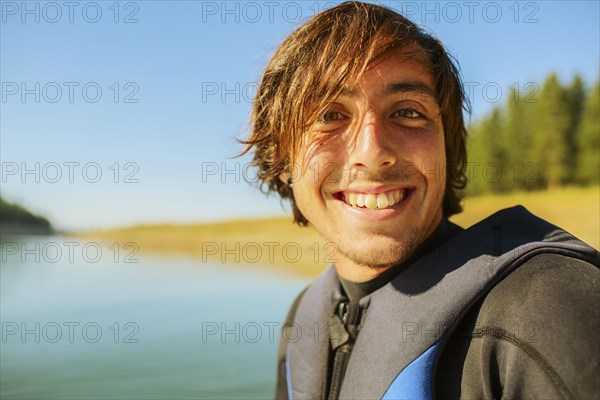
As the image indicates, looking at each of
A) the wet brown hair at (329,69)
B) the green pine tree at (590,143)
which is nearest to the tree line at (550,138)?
the green pine tree at (590,143)

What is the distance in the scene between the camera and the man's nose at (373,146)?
2105mm

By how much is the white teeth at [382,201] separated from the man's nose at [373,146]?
0.12 m

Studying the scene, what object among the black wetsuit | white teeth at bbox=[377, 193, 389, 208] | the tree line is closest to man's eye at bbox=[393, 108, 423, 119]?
white teeth at bbox=[377, 193, 389, 208]

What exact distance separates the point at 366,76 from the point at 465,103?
36.3 inches

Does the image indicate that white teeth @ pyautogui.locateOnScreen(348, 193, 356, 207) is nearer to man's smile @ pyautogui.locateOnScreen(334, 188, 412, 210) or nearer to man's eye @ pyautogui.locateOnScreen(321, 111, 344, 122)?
man's smile @ pyautogui.locateOnScreen(334, 188, 412, 210)

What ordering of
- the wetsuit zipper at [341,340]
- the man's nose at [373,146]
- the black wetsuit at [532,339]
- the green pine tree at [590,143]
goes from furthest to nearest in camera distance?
the green pine tree at [590,143], the wetsuit zipper at [341,340], the man's nose at [373,146], the black wetsuit at [532,339]

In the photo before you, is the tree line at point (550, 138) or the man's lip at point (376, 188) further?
the tree line at point (550, 138)

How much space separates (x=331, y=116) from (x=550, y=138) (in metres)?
36.0

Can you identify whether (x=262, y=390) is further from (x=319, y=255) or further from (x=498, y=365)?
(x=498, y=365)

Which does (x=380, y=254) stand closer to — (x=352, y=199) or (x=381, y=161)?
(x=352, y=199)

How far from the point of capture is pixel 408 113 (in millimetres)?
2238

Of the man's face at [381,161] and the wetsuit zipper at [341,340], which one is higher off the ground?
the man's face at [381,161]

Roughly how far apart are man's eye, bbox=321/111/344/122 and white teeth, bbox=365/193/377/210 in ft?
1.15

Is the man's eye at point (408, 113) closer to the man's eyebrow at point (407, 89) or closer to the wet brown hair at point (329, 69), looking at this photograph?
the man's eyebrow at point (407, 89)
